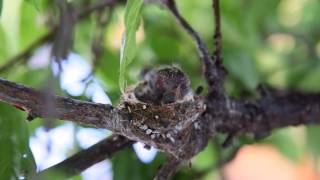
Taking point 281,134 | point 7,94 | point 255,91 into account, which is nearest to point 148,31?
point 255,91

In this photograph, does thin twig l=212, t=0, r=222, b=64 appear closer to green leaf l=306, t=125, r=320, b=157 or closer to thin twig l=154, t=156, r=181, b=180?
thin twig l=154, t=156, r=181, b=180

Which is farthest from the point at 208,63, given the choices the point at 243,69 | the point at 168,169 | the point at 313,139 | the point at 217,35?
the point at 313,139

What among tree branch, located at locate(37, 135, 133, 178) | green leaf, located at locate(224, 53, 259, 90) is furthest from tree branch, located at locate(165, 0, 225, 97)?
green leaf, located at locate(224, 53, 259, 90)

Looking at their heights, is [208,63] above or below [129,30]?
below

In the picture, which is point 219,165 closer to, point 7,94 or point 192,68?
point 192,68

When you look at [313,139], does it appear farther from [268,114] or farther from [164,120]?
[164,120]

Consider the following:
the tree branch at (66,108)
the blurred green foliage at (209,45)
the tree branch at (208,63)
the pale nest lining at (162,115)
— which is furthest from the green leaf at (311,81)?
the tree branch at (66,108)
